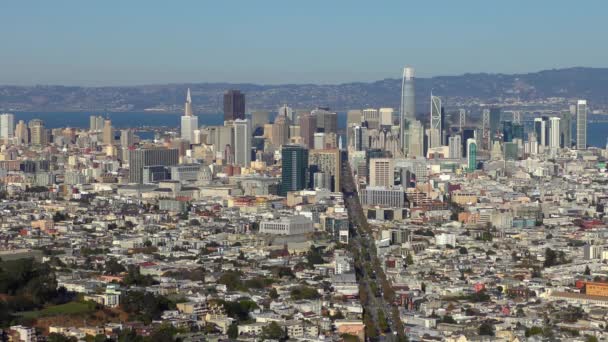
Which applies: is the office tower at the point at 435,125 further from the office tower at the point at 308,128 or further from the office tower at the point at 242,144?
the office tower at the point at 242,144

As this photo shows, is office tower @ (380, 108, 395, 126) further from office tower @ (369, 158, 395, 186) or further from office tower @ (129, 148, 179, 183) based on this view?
office tower @ (369, 158, 395, 186)

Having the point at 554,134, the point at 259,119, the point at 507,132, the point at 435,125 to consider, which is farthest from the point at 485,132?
the point at 259,119

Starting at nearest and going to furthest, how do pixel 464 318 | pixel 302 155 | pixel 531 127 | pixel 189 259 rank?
1. pixel 464 318
2. pixel 189 259
3. pixel 302 155
4. pixel 531 127

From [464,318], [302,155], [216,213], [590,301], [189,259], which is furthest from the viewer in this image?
[302,155]

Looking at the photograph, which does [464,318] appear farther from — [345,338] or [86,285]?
[86,285]

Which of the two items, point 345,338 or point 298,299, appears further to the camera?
point 298,299

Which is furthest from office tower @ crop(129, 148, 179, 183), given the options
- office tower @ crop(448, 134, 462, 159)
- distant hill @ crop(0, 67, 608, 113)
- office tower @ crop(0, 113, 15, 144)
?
distant hill @ crop(0, 67, 608, 113)

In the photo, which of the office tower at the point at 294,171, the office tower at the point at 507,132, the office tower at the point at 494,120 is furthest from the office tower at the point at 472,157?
the office tower at the point at 494,120

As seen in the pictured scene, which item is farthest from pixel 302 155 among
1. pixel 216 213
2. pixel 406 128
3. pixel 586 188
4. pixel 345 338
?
pixel 345 338
